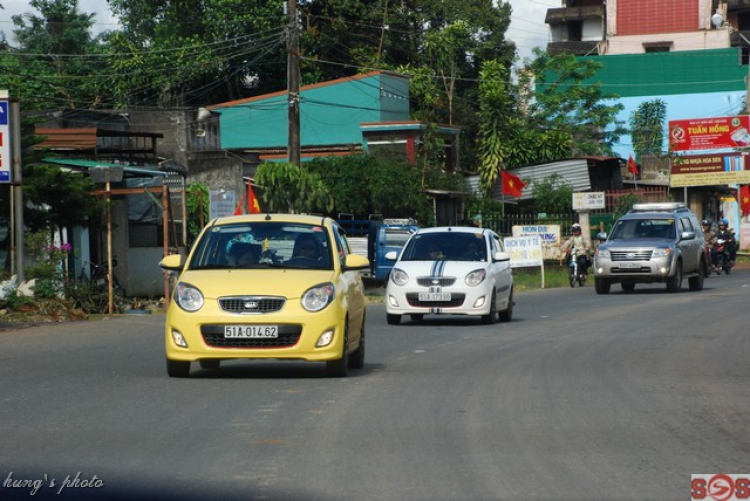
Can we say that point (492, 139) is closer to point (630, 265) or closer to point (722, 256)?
point (722, 256)

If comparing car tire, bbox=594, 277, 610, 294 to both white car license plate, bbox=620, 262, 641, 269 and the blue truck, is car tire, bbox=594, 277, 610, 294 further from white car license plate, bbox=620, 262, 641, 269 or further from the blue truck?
the blue truck

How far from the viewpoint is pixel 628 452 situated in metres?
8.51

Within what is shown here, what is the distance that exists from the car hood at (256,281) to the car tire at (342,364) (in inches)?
23.2

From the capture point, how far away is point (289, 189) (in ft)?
120

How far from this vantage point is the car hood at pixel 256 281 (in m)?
12.7

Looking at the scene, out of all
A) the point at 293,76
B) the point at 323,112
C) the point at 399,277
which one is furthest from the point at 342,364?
the point at 323,112

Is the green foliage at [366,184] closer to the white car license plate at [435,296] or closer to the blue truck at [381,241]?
the blue truck at [381,241]

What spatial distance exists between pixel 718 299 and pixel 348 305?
18197mm

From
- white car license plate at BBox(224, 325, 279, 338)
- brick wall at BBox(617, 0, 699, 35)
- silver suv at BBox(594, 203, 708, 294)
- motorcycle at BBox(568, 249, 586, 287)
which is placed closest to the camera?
white car license plate at BBox(224, 325, 279, 338)

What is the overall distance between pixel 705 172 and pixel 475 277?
132 feet

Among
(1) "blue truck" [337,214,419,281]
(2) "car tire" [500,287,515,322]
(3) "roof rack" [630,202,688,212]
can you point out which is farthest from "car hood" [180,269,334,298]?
(1) "blue truck" [337,214,419,281]

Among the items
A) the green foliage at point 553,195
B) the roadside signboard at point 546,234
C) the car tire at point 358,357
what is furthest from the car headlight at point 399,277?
the green foliage at point 553,195

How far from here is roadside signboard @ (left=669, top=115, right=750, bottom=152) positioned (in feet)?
210

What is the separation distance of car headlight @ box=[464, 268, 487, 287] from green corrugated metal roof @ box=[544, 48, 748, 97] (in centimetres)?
A: 6493
